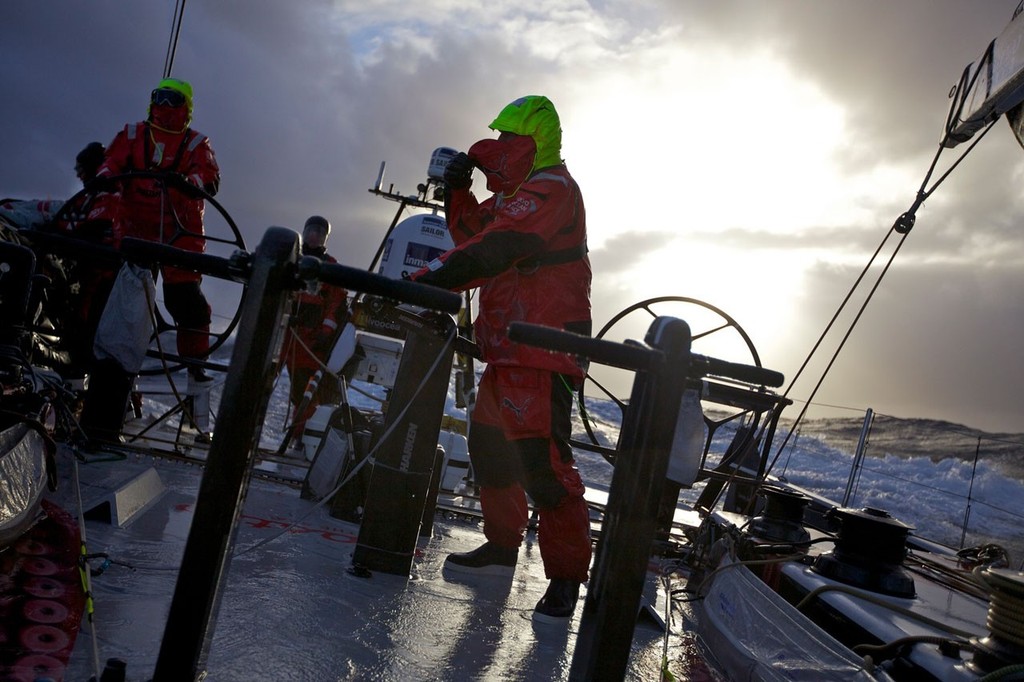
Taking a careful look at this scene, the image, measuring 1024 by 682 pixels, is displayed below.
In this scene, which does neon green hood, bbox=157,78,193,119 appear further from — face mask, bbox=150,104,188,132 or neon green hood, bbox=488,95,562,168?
neon green hood, bbox=488,95,562,168

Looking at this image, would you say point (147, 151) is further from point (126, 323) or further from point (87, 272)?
point (126, 323)

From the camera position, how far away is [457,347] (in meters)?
2.36

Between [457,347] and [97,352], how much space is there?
5.87 ft

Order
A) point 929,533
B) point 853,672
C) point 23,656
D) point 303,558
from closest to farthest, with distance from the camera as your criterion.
Answer: point 23,656
point 853,672
point 303,558
point 929,533

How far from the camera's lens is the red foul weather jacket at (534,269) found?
204 centimetres

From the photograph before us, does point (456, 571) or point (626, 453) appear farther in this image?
point (456, 571)

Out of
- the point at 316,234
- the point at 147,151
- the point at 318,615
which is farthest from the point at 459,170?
the point at 147,151

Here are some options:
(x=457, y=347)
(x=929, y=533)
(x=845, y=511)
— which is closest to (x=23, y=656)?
(x=457, y=347)

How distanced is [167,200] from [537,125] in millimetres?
1945

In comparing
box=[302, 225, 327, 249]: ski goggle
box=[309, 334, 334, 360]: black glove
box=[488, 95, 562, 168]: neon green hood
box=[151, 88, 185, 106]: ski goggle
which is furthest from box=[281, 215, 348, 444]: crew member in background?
box=[488, 95, 562, 168]: neon green hood

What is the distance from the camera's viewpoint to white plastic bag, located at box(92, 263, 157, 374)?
3.11 metres

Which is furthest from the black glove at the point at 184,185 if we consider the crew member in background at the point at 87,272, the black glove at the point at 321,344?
the black glove at the point at 321,344

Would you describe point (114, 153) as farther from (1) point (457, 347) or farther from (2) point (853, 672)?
(2) point (853, 672)

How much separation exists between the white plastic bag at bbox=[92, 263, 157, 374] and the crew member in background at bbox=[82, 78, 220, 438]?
0.63 feet
